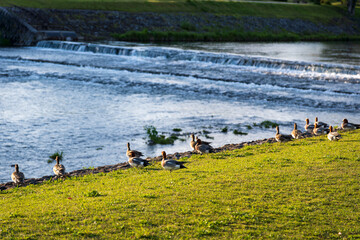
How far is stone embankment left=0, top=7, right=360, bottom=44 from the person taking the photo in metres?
83.4

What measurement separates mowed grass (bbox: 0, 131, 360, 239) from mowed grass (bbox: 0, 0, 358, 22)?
3067 inches

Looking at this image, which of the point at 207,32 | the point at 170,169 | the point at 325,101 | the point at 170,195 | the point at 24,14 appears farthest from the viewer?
the point at 207,32

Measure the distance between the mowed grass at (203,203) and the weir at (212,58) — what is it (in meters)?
32.7

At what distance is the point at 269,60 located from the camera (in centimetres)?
5306

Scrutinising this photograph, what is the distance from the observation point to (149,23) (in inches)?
3693

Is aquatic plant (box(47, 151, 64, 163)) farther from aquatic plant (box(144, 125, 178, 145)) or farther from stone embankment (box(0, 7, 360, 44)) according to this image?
stone embankment (box(0, 7, 360, 44))

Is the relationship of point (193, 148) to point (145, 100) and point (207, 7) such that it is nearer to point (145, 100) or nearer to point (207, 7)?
point (145, 100)

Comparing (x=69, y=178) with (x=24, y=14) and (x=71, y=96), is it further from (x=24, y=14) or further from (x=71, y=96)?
(x=24, y=14)

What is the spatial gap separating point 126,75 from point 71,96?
12.5 meters

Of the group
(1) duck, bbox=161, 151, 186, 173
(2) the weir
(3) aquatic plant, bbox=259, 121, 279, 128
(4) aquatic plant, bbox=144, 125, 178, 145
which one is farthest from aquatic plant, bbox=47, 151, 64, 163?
(2) the weir

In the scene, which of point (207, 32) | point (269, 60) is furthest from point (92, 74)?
point (207, 32)

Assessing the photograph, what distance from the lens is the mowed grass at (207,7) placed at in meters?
92.2

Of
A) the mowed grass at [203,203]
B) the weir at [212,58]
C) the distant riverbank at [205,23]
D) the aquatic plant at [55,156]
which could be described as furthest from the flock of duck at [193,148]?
the distant riverbank at [205,23]

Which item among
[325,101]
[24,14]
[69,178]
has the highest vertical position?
[24,14]
